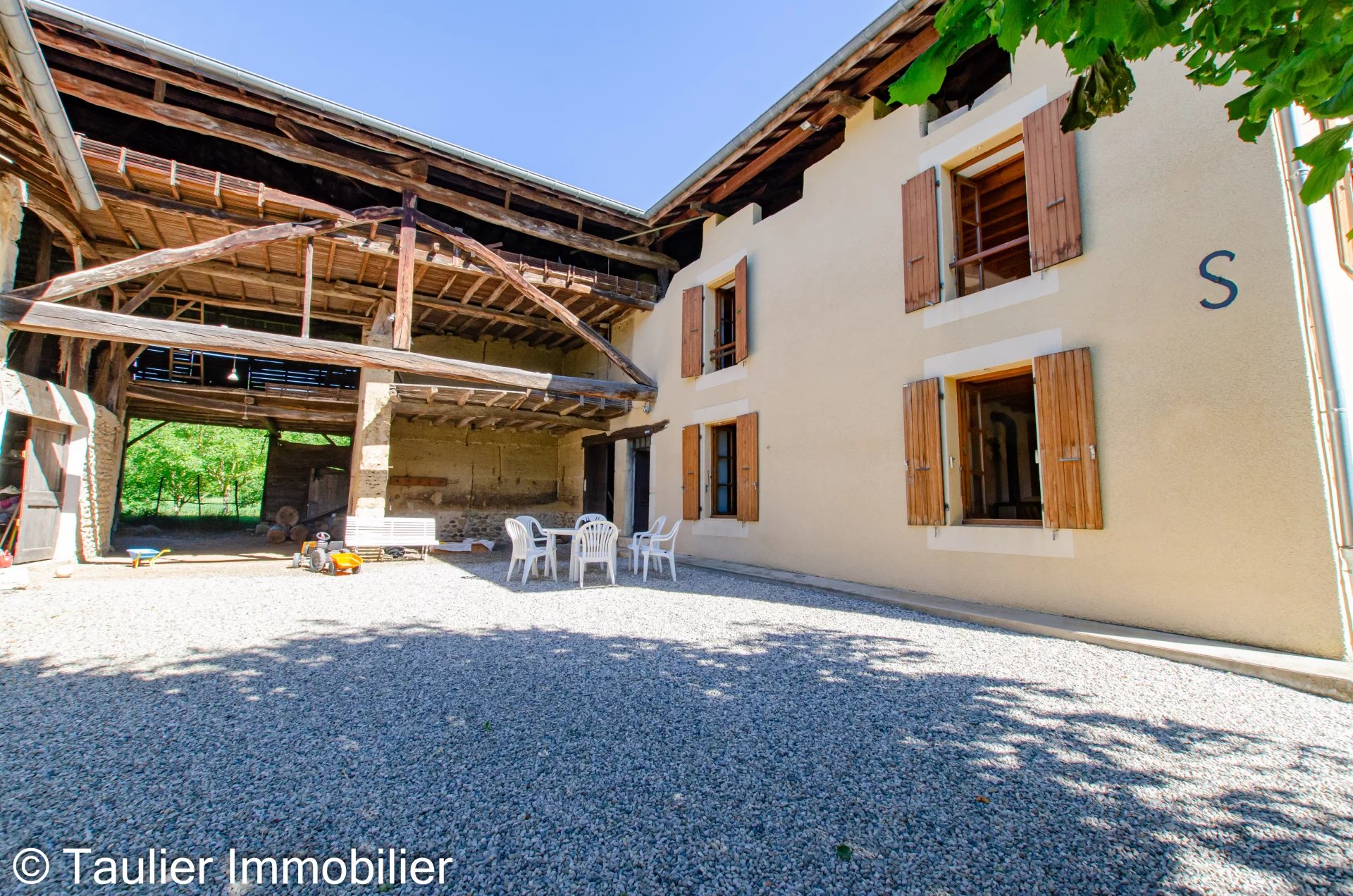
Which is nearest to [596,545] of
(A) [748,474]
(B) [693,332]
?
(A) [748,474]

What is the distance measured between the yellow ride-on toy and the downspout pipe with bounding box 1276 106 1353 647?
8736 mm

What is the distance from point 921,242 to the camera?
6055mm

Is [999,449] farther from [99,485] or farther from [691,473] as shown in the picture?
[99,485]

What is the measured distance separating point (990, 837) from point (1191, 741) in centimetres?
143

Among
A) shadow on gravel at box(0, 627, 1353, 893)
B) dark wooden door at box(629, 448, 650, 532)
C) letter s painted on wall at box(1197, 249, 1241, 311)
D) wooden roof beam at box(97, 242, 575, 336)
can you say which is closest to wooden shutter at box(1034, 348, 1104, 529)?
letter s painted on wall at box(1197, 249, 1241, 311)

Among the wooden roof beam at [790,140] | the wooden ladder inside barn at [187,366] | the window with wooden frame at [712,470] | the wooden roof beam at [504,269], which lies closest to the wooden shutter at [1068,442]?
the wooden roof beam at [790,140]

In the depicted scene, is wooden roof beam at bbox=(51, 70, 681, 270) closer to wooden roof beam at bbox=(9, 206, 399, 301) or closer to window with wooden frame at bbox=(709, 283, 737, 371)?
wooden roof beam at bbox=(9, 206, 399, 301)

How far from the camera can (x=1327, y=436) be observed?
371 centimetres

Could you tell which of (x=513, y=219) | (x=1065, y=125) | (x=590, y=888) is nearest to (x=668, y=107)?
(x=513, y=219)

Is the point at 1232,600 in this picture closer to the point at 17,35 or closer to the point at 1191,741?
the point at 1191,741

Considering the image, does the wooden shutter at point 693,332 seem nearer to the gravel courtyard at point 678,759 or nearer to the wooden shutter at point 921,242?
the wooden shutter at point 921,242

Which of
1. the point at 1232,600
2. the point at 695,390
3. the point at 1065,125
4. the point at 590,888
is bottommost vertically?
the point at 590,888

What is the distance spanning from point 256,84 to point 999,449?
10494mm

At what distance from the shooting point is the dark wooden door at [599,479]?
12.3 meters
